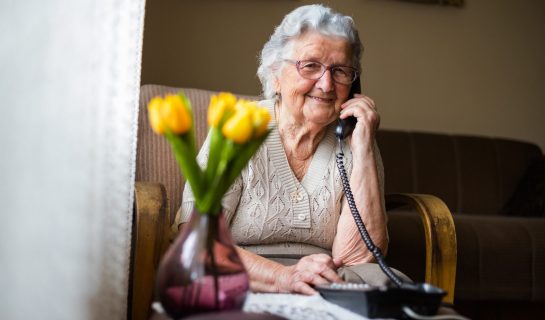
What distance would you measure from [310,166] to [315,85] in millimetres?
204

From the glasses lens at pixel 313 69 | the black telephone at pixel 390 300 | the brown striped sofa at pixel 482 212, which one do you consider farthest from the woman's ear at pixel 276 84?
the brown striped sofa at pixel 482 212

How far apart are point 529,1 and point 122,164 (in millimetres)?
3540

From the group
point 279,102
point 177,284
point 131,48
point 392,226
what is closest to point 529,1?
point 392,226

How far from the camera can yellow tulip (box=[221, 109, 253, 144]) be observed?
981 millimetres

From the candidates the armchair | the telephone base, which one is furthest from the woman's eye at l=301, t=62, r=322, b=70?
the telephone base

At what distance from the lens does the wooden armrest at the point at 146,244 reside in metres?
1.47

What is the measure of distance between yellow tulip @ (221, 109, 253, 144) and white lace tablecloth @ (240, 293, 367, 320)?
32 cm

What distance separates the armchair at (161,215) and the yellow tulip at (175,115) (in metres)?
0.53

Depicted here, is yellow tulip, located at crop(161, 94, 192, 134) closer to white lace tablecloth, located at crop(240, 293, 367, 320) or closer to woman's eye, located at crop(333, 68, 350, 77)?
white lace tablecloth, located at crop(240, 293, 367, 320)

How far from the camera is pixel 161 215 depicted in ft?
4.91

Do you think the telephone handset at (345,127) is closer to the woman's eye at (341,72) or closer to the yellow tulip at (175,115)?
the woman's eye at (341,72)

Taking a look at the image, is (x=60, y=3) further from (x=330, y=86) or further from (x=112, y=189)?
(x=330, y=86)

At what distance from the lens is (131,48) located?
4.34 feet

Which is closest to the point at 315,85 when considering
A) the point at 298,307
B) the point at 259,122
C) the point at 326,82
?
the point at 326,82
